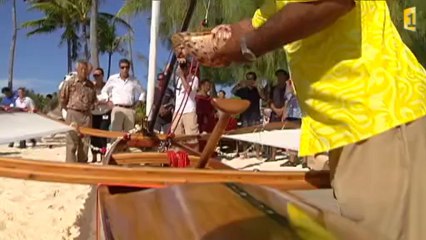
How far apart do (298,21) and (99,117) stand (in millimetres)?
7146

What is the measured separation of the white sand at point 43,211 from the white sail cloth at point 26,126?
1.67ft

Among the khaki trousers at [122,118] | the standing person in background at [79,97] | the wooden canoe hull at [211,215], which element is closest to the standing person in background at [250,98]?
the khaki trousers at [122,118]

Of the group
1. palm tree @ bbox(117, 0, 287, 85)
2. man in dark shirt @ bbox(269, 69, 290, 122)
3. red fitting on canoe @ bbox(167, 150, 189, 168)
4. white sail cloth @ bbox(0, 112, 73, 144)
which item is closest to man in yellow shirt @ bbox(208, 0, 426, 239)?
red fitting on canoe @ bbox(167, 150, 189, 168)

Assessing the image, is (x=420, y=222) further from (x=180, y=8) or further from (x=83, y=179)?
(x=180, y=8)

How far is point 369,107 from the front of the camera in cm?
121

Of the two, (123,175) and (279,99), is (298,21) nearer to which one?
(123,175)

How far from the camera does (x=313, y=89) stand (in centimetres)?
127

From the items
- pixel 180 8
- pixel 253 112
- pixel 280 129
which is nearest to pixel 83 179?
pixel 280 129

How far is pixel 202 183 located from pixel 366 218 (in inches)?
23.1

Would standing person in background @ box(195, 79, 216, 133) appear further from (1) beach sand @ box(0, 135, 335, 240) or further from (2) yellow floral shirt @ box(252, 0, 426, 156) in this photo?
(2) yellow floral shirt @ box(252, 0, 426, 156)

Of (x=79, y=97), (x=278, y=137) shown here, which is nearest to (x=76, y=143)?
(x=79, y=97)

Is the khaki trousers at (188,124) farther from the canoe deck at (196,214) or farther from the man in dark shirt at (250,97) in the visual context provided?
the canoe deck at (196,214)

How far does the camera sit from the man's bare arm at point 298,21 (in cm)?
111

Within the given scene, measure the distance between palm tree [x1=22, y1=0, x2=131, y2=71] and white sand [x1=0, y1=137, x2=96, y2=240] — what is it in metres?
21.1
